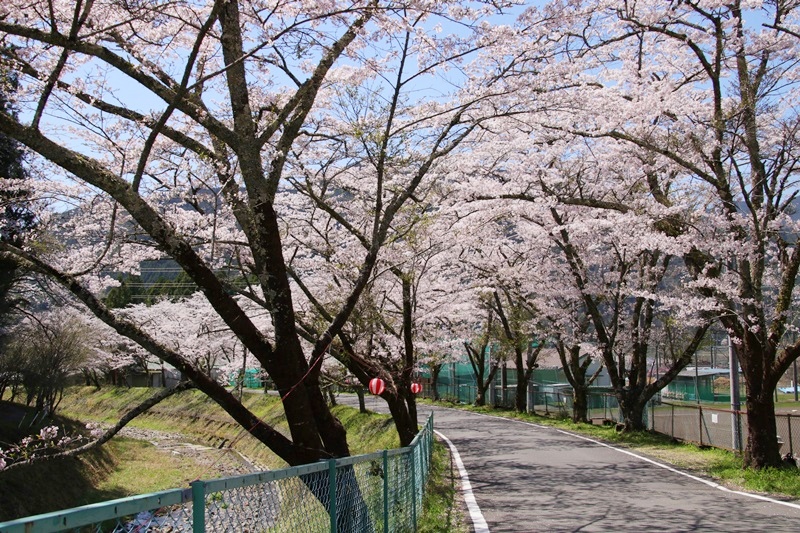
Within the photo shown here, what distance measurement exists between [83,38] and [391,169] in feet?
18.4

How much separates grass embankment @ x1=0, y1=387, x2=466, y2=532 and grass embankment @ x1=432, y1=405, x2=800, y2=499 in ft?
17.4

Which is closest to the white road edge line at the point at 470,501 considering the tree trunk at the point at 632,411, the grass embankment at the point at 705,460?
the grass embankment at the point at 705,460

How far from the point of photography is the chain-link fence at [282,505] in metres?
2.29

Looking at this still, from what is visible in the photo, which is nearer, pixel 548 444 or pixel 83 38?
pixel 83 38

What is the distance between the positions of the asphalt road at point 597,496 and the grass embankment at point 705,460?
25.3 inches

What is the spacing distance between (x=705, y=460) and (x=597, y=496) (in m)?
5.77

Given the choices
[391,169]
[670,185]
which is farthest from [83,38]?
[670,185]

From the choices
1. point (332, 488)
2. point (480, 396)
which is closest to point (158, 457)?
point (480, 396)

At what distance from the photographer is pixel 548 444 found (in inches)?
771

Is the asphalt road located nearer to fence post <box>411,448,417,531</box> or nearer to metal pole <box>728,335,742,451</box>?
fence post <box>411,448,417,531</box>

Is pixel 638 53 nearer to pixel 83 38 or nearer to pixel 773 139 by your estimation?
pixel 773 139

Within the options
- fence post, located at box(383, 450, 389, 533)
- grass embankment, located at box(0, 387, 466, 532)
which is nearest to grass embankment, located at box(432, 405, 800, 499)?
grass embankment, located at box(0, 387, 466, 532)

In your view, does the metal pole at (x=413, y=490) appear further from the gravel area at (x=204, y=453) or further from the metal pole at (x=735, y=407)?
the gravel area at (x=204, y=453)

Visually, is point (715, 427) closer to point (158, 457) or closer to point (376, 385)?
point (376, 385)
